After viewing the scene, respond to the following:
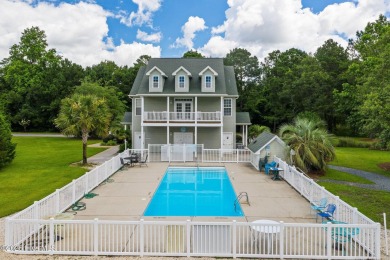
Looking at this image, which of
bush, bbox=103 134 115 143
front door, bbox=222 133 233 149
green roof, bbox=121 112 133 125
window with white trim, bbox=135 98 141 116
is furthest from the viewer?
bush, bbox=103 134 115 143

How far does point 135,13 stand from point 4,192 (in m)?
20.3

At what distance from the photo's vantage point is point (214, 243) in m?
7.47

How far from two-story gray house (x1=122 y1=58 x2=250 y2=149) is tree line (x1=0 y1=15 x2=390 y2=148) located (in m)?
13.3

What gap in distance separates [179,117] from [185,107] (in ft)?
7.11

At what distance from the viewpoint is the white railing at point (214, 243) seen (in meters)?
7.30

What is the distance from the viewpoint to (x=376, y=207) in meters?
11.8

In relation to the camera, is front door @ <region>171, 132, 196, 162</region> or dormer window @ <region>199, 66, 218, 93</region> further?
dormer window @ <region>199, 66, 218, 93</region>

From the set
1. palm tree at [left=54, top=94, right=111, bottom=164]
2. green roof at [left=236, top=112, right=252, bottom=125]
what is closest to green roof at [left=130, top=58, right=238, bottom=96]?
green roof at [left=236, top=112, right=252, bottom=125]

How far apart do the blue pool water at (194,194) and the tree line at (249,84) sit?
23034mm

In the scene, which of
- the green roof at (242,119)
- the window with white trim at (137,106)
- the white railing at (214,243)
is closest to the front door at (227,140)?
the green roof at (242,119)

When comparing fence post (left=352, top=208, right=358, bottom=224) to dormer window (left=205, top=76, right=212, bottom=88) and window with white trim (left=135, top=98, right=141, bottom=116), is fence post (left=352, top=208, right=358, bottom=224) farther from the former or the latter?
window with white trim (left=135, top=98, right=141, bottom=116)

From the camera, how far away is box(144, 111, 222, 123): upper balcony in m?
25.2

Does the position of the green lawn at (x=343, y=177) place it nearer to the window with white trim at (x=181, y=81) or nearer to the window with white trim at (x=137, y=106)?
the window with white trim at (x=181, y=81)

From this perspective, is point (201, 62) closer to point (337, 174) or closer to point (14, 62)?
point (337, 174)
